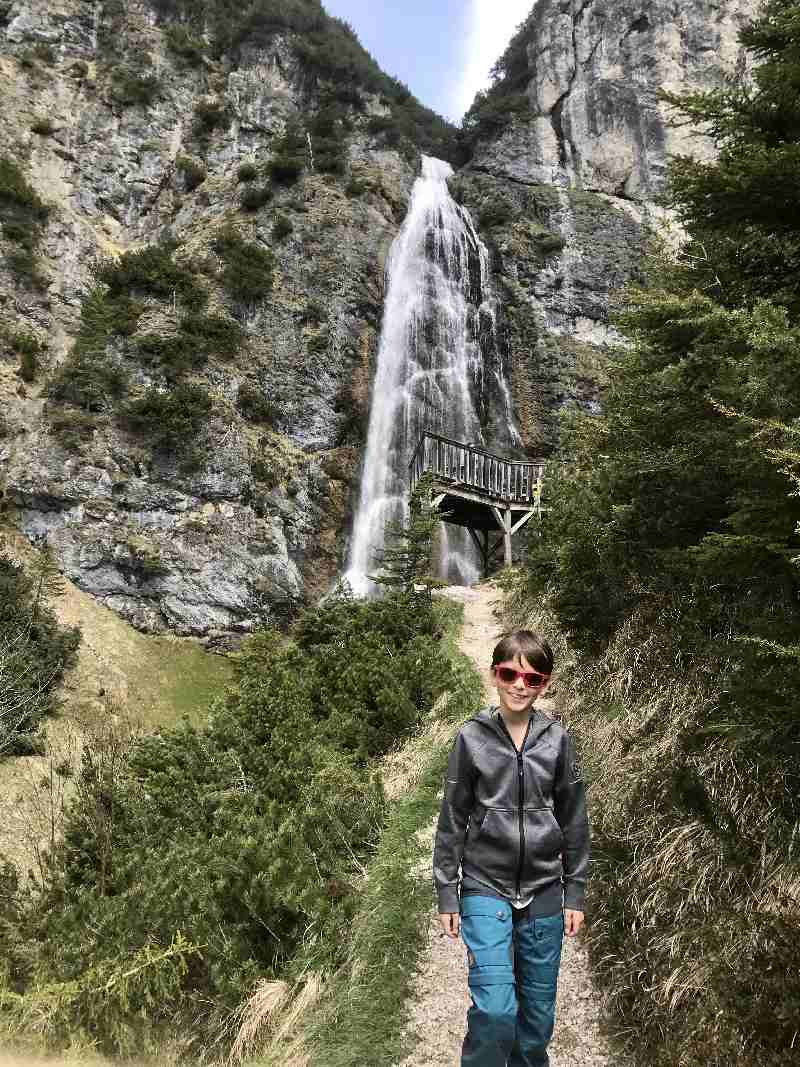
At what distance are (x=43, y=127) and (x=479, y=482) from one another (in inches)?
1047

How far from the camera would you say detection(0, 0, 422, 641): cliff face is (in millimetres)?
20656

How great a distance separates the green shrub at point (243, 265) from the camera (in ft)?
89.6

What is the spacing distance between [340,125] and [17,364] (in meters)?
23.5

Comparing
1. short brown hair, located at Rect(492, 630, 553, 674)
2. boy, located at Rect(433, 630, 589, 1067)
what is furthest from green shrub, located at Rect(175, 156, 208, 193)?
boy, located at Rect(433, 630, 589, 1067)

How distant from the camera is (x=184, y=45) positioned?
3612 cm

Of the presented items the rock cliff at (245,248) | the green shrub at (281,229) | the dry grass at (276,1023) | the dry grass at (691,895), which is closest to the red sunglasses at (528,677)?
the dry grass at (691,895)

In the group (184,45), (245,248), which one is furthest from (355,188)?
(184,45)

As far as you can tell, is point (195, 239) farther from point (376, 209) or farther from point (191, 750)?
point (191, 750)

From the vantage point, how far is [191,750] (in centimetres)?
880

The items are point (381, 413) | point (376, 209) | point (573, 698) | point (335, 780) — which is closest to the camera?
point (335, 780)

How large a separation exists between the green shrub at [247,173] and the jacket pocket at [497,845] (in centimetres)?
3546

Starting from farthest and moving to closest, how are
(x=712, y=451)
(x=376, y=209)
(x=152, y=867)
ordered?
(x=376, y=209)
(x=152, y=867)
(x=712, y=451)

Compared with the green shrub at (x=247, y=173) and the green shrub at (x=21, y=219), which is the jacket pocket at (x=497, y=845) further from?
the green shrub at (x=247, y=173)

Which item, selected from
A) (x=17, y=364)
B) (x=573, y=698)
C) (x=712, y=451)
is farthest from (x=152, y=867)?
(x=17, y=364)
